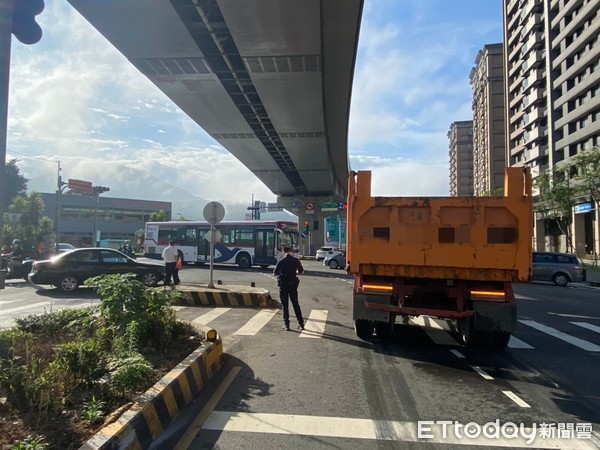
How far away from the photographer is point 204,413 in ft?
14.4

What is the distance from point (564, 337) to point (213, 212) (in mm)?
9891

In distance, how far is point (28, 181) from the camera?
2817 inches

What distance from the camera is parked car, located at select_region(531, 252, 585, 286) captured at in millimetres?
21938

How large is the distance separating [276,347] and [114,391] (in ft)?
11.3

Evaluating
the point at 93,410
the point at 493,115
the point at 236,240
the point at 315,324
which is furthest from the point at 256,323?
the point at 493,115

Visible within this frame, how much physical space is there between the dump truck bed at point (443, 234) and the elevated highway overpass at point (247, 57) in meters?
8.78

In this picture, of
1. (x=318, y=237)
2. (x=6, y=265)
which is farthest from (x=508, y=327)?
(x=318, y=237)

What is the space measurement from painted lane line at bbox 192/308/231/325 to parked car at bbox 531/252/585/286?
691 inches

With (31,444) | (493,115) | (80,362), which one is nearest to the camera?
(31,444)

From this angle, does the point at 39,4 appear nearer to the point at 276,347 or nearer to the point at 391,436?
the point at 391,436

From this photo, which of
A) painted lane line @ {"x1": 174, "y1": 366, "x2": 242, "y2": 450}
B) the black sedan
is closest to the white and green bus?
the black sedan

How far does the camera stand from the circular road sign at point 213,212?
1364 cm

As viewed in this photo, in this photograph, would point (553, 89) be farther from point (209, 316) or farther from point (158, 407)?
point (158, 407)

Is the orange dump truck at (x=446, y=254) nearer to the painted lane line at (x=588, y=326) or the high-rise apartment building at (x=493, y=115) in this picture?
the painted lane line at (x=588, y=326)
